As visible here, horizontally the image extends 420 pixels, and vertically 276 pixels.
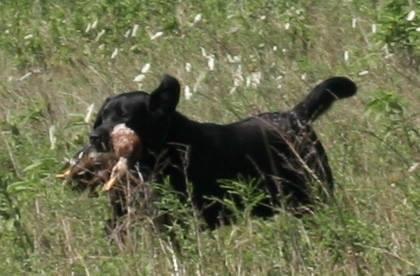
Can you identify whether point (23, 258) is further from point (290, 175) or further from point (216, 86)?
point (216, 86)

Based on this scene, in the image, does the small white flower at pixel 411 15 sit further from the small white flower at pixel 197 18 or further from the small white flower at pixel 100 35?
the small white flower at pixel 100 35

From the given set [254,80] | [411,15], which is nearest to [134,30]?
[254,80]

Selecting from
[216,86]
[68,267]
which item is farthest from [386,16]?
[68,267]

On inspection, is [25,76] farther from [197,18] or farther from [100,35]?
[197,18]

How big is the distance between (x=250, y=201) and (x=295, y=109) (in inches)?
70.4

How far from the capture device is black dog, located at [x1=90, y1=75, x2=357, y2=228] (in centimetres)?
698

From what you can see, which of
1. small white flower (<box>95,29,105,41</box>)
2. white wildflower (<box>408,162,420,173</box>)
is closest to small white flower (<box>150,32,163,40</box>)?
small white flower (<box>95,29,105,41</box>)

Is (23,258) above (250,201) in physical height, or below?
below

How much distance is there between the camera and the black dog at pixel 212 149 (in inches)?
275

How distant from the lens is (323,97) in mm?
7715

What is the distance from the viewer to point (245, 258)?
5.89 meters

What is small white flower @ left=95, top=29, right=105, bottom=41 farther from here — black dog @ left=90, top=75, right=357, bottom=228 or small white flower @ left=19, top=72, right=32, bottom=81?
black dog @ left=90, top=75, right=357, bottom=228

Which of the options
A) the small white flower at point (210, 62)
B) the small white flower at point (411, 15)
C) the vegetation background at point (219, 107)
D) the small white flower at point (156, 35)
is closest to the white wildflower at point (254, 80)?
the vegetation background at point (219, 107)

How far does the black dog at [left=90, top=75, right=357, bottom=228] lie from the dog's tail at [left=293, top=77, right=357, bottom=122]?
11cm
